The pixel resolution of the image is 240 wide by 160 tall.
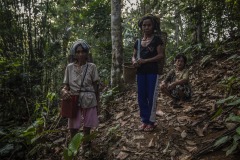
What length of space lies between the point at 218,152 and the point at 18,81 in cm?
403

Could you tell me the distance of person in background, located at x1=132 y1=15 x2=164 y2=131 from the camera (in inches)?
155

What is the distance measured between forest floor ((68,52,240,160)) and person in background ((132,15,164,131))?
Answer: 1.16ft

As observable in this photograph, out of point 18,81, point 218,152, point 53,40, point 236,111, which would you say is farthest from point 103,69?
point 218,152

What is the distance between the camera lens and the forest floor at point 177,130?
333cm

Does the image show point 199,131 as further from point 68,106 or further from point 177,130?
point 68,106

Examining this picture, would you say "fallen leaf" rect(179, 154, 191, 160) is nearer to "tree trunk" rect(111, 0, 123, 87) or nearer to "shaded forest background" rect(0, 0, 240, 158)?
"shaded forest background" rect(0, 0, 240, 158)

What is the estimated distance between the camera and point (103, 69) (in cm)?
958

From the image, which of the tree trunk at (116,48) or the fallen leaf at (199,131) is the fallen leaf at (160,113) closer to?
the fallen leaf at (199,131)

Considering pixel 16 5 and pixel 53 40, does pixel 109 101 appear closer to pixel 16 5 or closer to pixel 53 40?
pixel 53 40

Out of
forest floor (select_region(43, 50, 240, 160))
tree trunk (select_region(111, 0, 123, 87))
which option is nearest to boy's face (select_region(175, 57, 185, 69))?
forest floor (select_region(43, 50, 240, 160))

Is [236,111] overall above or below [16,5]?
below

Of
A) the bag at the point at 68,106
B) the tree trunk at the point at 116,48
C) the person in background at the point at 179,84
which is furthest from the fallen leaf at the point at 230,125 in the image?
the tree trunk at the point at 116,48

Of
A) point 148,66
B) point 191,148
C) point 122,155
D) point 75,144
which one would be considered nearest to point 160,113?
point 148,66

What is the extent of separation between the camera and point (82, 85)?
3.65 meters
